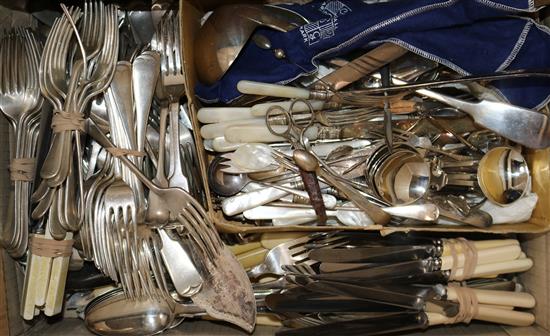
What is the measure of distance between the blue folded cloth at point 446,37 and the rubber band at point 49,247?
39cm

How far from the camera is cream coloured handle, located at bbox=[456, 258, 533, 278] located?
800mm

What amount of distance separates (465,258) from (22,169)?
71cm

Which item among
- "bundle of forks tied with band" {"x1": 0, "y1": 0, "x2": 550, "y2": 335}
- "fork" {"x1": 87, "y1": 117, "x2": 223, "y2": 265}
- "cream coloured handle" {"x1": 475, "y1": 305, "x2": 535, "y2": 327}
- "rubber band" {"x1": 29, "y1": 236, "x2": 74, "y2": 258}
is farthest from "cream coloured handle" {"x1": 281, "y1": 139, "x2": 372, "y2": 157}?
"rubber band" {"x1": 29, "y1": 236, "x2": 74, "y2": 258}

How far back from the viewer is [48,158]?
0.74 metres

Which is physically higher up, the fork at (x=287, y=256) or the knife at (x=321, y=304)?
the fork at (x=287, y=256)

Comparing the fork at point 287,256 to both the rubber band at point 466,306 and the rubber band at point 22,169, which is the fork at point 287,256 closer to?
the rubber band at point 466,306

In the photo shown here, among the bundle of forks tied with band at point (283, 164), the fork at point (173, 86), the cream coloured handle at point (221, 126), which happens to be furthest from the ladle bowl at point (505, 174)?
the fork at point (173, 86)

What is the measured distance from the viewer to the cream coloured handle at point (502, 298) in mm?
786

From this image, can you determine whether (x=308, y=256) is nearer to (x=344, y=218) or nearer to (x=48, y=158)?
(x=344, y=218)

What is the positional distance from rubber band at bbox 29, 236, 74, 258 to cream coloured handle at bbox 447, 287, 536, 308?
595 millimetres

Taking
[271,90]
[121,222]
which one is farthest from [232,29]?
[121,222]

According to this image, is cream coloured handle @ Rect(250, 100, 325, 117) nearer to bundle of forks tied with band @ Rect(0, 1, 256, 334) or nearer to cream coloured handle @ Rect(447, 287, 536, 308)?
bundle of forks tied with band @ Rect(0, 1, 256, 334)

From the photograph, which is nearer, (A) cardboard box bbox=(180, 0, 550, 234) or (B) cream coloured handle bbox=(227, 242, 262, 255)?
(A) cardboard box bbox=(180, 0, 550, 234)

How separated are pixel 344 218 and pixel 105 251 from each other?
37 cm
